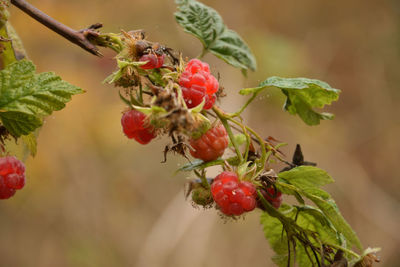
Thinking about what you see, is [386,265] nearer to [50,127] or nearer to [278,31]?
[278,31]

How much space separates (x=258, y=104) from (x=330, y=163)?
3.22 feet

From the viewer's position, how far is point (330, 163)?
170 inches

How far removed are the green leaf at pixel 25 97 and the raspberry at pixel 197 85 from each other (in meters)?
0.19

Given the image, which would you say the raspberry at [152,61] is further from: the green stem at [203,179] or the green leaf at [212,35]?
the green leaf at [212,35]

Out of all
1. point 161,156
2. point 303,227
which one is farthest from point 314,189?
point 161,156

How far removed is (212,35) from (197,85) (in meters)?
0.41

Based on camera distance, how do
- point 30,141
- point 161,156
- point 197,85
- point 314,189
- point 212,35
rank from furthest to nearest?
point 161,156 < point 212,35 < point 30,141 < point 314,189 < point 197,85

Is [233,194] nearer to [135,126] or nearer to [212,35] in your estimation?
[135,126]

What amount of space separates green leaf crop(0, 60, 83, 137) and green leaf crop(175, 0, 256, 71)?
1.32 ft

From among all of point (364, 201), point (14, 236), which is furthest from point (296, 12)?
point (14, 236)

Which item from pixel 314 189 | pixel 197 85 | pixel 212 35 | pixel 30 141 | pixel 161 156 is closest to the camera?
pixel 197 85

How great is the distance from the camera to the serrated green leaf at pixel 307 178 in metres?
0.74

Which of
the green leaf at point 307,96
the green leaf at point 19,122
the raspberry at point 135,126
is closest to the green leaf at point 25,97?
the green leaf at point 19,122

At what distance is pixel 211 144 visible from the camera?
2.33ft
